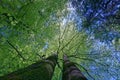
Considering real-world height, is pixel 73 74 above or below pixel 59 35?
below

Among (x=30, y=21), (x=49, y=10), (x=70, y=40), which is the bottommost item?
(x=70, y=40)

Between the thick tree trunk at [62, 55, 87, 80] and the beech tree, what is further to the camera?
the beech tree

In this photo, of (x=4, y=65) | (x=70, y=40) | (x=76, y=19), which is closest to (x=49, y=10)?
(x=76, y=19)

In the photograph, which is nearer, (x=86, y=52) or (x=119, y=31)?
(x=119, y=31)

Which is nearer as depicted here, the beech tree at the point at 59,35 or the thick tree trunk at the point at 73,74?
the thick tree trunk at the point at 73,74

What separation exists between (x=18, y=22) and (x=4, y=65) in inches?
148

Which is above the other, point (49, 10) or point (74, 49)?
point (49, 10)

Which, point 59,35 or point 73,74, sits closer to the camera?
point 73,74

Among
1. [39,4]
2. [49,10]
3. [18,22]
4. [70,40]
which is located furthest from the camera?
[70,40]

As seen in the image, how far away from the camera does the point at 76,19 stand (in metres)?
15.0

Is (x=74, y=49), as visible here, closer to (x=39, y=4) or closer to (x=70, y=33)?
(x=70, y=33)

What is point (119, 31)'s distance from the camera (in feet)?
39.5

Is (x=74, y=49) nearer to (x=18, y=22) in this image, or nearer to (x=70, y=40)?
(x=70, y=40)

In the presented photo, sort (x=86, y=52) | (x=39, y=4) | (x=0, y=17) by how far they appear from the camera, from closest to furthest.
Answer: (x=0, y=17), (x=39, y=4), (x=86, y=52)
